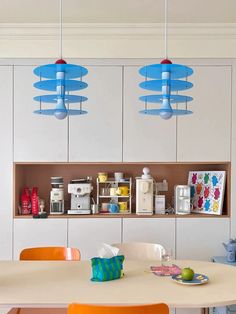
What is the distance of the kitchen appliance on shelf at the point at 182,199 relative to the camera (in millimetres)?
3666

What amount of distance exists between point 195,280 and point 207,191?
68.8 inches

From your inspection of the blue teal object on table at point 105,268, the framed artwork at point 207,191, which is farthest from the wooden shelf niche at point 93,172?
the blue teal object on table at point 105,268

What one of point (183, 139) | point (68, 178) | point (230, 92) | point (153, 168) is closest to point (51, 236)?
point (68, 178)

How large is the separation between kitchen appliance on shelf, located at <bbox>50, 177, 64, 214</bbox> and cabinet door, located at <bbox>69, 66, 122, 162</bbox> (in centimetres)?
31

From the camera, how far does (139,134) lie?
3.61 metres

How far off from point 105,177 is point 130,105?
711mm

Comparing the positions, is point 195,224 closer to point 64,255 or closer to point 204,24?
point 64,255

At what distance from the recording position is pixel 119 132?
3602mm

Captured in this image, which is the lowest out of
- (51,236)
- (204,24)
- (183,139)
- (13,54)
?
(51,236)

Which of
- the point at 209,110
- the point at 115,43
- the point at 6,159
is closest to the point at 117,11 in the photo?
the point at 115,43

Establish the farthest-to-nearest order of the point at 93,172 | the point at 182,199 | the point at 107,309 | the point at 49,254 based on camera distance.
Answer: the point at 93,172, the point at 182,199, the point at 49,254, the point at 107,309

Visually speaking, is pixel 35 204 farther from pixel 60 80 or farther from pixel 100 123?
pixel 60 80

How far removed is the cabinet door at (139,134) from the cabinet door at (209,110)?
0.11 m

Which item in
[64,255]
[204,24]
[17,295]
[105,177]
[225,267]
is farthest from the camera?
[105,177]
